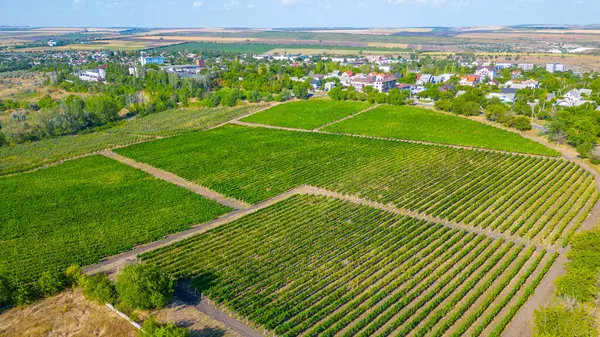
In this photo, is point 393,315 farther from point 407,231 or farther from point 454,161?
point 454,161

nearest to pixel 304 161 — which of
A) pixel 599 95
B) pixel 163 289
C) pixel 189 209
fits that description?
pixel 189 209

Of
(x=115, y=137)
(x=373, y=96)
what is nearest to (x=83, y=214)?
(x=115, y=137)

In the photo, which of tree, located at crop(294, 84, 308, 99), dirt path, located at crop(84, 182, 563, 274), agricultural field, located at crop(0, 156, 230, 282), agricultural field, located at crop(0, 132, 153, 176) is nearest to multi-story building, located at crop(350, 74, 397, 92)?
tree, located at crop(294, 84, 308, 99)

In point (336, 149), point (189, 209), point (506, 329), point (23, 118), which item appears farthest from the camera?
point (23, 118)

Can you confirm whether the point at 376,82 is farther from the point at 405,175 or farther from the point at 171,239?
the point at 171,239

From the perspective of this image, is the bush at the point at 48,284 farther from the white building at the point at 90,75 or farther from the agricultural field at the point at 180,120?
the white building at the point at 90,75
